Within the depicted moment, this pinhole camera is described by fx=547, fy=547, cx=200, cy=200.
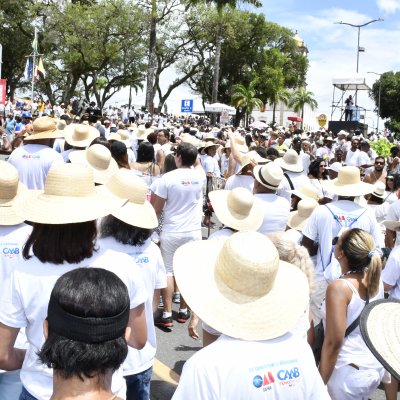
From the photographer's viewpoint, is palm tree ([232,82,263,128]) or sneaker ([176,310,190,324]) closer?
sneaker ([176,310,190,324])

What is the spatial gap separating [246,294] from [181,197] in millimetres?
3520

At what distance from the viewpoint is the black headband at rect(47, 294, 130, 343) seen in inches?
64.8

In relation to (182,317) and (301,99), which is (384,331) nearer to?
(182,317)

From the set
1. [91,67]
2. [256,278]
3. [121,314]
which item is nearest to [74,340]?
[121,314]

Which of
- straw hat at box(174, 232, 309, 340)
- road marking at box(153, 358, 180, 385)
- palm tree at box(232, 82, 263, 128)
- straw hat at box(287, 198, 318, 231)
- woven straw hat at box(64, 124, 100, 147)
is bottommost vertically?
road marking at box(153, 358, 180, 385)

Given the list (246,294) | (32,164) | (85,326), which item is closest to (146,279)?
(246,294)

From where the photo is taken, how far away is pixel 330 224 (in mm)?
4750

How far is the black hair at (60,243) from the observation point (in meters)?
2.37

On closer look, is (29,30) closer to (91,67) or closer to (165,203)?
(91,67)

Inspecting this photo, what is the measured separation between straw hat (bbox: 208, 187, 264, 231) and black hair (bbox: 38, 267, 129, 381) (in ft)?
8.68

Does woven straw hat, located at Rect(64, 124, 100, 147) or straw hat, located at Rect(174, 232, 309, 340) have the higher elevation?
woven straw hat, located at Rect(64, 124, 100, 147)

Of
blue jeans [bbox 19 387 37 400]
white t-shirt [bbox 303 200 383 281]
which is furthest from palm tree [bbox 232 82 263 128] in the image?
blue jeans [bbox 19 387 37 400]

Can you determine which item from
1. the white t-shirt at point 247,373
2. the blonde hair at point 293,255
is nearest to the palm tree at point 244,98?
the blonde hair at point 293,255

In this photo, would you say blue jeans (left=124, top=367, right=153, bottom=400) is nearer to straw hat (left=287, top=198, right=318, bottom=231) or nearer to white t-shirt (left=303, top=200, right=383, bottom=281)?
white t-shirt (left=303, top=200, right=383, bottom=281)
